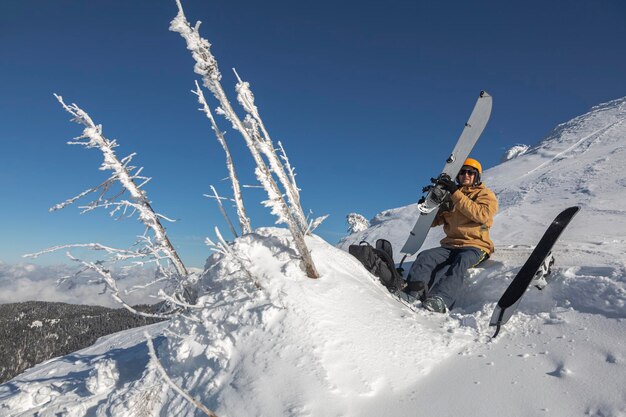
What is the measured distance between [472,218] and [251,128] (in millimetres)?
3475

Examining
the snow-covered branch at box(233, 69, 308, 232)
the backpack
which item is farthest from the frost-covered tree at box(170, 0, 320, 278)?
the backpack

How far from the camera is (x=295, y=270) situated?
4.02 meters

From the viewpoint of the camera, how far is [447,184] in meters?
5.49

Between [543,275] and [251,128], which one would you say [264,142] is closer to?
[251,128]

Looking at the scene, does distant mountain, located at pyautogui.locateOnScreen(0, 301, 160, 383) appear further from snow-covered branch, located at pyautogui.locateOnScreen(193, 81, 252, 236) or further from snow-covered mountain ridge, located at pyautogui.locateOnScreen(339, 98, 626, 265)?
snow-covered branch, located at pyautogui.locateOnScreen(193, 81, 252, 236)

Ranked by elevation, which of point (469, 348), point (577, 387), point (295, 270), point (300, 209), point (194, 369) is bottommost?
point (577, 387)

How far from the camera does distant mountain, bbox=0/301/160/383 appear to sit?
430ft

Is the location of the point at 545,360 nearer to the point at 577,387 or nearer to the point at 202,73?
the point at 577,387

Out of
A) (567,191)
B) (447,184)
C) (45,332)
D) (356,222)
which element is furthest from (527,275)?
(45,332)

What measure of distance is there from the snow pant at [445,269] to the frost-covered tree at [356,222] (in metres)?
23.1

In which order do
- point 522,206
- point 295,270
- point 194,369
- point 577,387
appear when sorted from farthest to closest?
point 522,206 → point 295,270 → point 194,369 → point 577,387

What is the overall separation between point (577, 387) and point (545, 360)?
405 millimetres

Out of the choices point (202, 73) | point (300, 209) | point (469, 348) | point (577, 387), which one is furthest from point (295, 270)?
point (577, 387)

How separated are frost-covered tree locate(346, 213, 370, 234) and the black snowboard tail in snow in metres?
24.3
